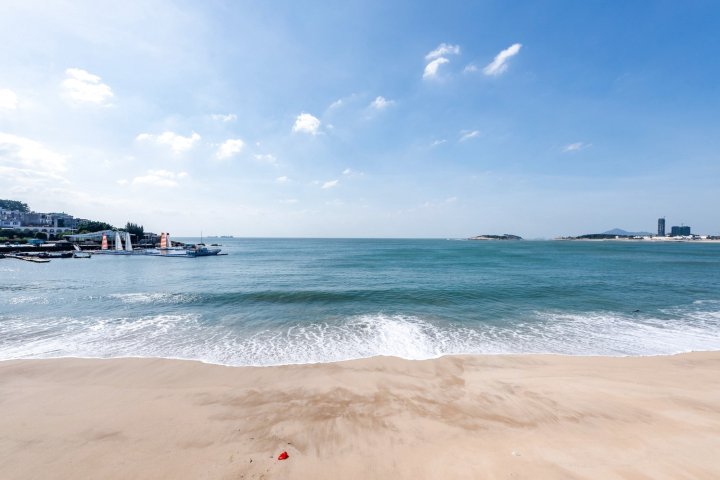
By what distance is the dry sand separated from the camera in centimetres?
558

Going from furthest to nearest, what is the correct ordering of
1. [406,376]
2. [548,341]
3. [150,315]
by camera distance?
[150,315]
[548,341]
[406,376]

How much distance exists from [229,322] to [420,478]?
13470 millimetres

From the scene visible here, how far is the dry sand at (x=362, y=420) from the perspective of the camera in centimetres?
558

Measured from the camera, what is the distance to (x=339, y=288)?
84.2ft

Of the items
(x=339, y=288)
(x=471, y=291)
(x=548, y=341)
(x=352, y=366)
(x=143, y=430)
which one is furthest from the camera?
(x=339, y=288)

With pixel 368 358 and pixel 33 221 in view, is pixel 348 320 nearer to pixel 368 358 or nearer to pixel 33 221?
pixel 368 358

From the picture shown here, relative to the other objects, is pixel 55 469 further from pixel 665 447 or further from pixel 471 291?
pixel 471 291

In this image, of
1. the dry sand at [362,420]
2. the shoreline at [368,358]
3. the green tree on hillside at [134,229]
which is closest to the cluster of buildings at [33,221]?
the green tree on hillside at [134,229]

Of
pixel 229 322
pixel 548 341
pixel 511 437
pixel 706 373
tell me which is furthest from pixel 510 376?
pixel 229 322

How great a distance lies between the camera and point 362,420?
7043mm

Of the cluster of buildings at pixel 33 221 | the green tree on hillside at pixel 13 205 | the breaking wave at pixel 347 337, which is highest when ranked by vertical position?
the green tree on hillside at pixel 13 205

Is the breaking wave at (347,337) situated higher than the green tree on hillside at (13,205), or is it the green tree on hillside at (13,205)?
the green tree on hillside at (13,205)

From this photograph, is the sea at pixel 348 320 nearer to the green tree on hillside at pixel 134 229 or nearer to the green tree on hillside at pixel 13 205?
the green tree on hillside at pixel 134 229

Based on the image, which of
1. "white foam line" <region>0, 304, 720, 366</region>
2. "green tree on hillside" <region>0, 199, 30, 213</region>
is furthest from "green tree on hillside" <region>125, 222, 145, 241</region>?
"white foam line" <region>0, 304, 720, 366</region>
